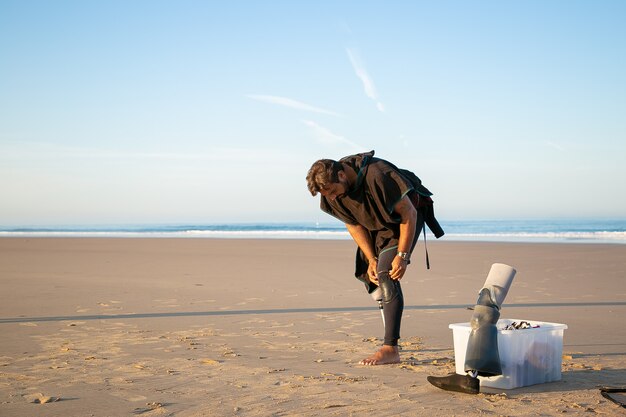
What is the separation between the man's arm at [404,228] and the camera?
17.1ft

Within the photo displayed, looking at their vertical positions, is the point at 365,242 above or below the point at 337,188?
below

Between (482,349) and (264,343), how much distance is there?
8.18 ft

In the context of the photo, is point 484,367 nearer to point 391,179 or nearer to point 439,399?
point 439,399

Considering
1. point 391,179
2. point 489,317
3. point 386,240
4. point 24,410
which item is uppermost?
point 391,179

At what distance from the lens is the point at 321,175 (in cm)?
506

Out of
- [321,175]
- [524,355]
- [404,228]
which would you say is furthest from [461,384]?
[321,175]

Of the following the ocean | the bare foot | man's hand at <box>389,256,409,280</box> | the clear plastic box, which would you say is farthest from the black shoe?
the ocean

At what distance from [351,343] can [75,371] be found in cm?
246

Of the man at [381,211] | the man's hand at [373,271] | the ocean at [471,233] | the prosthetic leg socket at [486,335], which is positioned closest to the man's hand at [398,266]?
the man at [381,211]

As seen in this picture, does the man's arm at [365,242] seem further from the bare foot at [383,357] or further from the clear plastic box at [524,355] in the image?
the clear plastic box at [524,355]

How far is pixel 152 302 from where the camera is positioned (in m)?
9.36

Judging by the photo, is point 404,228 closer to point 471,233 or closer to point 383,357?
point 383,357

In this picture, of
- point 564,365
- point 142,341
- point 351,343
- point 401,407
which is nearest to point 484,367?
point 401,407

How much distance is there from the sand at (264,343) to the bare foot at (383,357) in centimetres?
8
